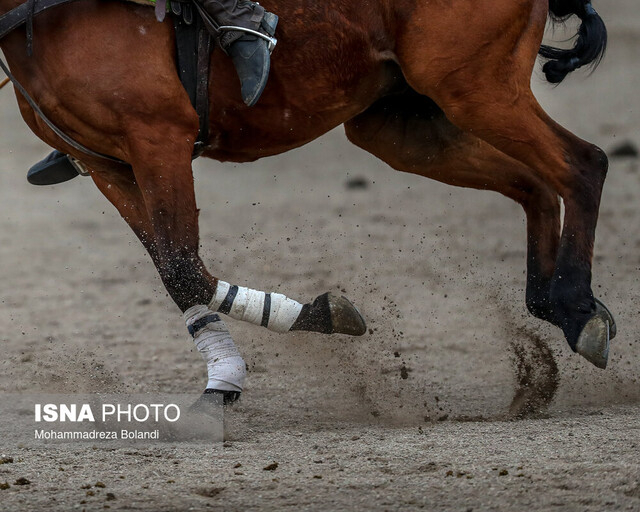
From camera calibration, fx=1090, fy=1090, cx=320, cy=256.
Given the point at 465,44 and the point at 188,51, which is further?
the point at 465,44

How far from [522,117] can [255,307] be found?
149 centimetres

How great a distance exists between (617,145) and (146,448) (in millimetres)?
9397

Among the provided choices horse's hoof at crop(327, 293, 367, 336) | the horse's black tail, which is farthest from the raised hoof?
the horse's black tail

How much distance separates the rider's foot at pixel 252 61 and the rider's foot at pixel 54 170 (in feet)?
4.21

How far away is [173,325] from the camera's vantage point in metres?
7.30

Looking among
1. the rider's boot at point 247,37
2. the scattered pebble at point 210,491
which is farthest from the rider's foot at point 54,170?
the scattered pebble at point 210,491

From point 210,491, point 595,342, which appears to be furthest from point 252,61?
point 595,342

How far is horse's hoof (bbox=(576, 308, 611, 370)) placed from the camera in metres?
4.77

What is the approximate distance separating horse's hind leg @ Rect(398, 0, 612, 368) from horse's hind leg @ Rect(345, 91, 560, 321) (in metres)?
0.47

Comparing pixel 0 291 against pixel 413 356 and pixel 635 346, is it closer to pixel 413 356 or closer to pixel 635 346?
pixel 413 356

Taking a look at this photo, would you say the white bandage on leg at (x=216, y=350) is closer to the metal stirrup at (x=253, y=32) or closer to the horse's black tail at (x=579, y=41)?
the metal stirrup at (x=253, y=32)

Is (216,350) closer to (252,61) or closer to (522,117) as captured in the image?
(252,61)

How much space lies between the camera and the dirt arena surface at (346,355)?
13.1 ft

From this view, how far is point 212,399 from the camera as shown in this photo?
4828mm
